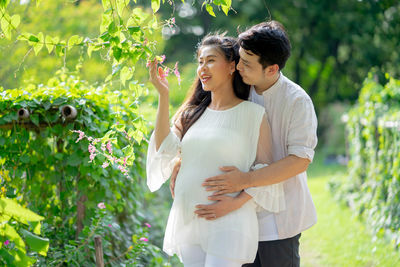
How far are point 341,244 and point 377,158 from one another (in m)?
1.06

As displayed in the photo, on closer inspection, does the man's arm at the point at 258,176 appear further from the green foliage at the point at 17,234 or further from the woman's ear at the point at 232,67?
the green foliage at the point at 17,234

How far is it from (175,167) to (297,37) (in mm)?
17360

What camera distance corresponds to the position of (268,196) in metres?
2.27

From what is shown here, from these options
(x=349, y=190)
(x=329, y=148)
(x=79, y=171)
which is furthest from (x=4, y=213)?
(x=329, y=148)

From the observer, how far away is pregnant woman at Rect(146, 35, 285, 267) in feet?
7.20

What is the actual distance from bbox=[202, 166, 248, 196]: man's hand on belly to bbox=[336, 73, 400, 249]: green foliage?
240 cm

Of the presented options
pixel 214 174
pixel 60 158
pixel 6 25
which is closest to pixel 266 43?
pixel 214 174

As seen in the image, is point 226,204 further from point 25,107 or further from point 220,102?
point 25,107

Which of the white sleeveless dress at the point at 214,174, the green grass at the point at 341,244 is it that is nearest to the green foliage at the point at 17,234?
the white sleeveless dress at the point at 214,174

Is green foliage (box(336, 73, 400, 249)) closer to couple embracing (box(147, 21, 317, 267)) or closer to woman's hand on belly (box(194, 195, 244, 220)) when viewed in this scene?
couple embracing (box(147, 21, 317, 267))

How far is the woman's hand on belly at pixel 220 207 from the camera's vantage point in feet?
7.20

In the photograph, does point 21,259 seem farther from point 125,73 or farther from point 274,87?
point 274,87

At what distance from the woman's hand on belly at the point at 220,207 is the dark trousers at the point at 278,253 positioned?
281mm

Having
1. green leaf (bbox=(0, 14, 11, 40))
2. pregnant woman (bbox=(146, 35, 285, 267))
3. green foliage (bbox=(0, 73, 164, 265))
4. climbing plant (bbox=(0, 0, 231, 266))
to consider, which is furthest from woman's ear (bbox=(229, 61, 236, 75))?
green leaf (bbox=(0, 14, 11, 40))
